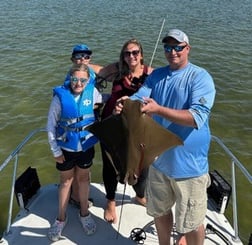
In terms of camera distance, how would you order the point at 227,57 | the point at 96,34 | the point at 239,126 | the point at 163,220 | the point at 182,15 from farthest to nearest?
1. the point at 182,15
2. the point at 96,34
3. the point at 227,57
4. the point at 239,126
5. the point at 163,220

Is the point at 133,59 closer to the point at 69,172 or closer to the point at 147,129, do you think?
the point at 147,129

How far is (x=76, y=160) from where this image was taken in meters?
4.52

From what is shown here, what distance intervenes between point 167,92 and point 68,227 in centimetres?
252

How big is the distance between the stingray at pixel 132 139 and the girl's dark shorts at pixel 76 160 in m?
0.76

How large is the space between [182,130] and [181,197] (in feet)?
2.35

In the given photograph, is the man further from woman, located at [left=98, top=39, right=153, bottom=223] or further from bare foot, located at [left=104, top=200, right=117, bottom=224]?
bare foot, located at [left=104, top=200, right=117, bottom=224]

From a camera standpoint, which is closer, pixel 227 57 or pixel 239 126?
pixel 239 126

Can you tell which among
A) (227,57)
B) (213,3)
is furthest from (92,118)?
(213,3)

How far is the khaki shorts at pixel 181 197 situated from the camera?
3.69 meters

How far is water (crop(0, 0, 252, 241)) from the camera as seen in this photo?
29.7 feet

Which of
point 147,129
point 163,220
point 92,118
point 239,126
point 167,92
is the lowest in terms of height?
point 239,126

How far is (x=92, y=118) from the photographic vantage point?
4.48 metres

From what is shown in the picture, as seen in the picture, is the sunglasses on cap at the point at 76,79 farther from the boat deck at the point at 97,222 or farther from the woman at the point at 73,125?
the boat deck at the point at 97,222

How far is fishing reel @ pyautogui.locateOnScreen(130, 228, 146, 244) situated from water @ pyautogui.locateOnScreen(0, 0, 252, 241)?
2.47m
